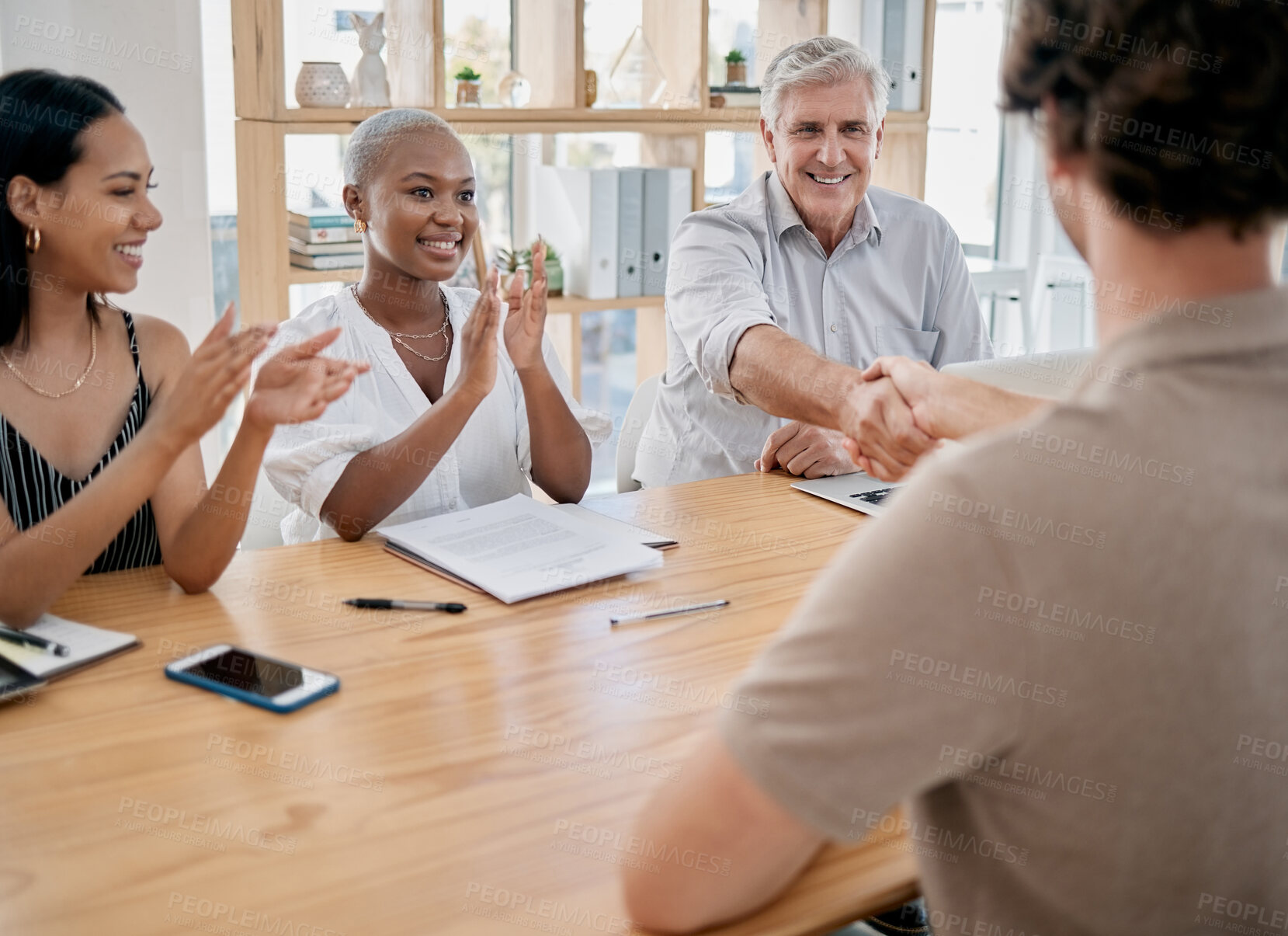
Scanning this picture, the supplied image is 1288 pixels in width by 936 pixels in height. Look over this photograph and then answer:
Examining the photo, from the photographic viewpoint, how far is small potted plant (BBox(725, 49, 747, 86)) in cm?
392

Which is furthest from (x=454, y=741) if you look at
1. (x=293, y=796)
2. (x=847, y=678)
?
(x=847, y=678)

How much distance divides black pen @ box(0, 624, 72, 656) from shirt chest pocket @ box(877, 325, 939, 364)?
1823 mm

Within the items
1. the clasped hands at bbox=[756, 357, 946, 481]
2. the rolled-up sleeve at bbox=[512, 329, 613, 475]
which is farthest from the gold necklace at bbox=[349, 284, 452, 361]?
the clasped hands at bbox=[756, 357, 946, 481]

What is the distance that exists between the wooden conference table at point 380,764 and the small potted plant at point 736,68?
259 cm

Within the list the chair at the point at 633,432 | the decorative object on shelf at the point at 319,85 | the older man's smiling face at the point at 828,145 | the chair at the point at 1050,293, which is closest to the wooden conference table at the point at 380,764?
the chair at the point at 633,432

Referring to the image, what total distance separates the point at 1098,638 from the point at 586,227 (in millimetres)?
3074

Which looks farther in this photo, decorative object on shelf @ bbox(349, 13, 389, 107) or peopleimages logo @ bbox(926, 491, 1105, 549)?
decorative object on shelf @ bbox(349, 13, 389, 107)

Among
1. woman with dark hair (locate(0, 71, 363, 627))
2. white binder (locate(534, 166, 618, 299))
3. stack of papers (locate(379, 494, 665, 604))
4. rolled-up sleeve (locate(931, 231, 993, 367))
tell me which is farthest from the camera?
white binder (locate(534, 166, 618, 299))

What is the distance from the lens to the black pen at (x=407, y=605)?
1.57m

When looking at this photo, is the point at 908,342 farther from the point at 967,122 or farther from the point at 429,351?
the point at 967,122

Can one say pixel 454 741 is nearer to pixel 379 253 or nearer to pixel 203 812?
pixel 203 812

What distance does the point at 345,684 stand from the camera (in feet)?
4.46

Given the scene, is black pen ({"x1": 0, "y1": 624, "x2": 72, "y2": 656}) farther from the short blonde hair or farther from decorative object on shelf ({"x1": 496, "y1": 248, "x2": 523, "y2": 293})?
decorative object on shelf ({"x1": 496, "y1": 248, "x2": 523, "y2": 293})

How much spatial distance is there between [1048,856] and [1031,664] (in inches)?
5.8
